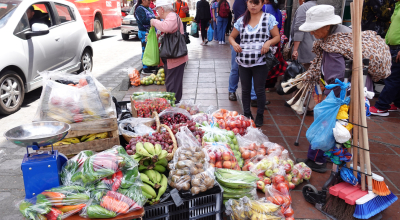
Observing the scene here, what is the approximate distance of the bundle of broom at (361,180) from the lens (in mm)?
2533

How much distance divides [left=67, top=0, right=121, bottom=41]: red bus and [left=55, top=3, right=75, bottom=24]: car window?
6.32 metres

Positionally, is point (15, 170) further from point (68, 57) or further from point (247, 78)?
A: point (68, 57)

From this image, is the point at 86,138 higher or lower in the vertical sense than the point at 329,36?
lower

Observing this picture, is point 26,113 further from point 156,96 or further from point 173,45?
point 173,45

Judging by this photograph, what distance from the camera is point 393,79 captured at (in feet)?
17.5

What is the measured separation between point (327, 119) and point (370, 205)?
84cm

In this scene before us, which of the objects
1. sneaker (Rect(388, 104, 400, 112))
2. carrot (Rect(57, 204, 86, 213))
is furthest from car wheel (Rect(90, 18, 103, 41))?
carrot (Rect(57, 204, 86, 213))

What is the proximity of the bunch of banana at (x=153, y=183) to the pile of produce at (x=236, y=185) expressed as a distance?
0.54m

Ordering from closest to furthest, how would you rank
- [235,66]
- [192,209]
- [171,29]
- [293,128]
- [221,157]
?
[192,209] < [221,157] < [171,29] < [293,128] < [235,66]

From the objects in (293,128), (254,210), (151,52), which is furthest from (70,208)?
(293,128)

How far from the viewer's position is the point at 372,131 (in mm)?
4812

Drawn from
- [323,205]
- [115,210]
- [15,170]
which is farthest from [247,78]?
[15,170]

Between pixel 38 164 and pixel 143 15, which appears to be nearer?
pixel 38 164

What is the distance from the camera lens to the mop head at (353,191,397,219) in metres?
2.57
